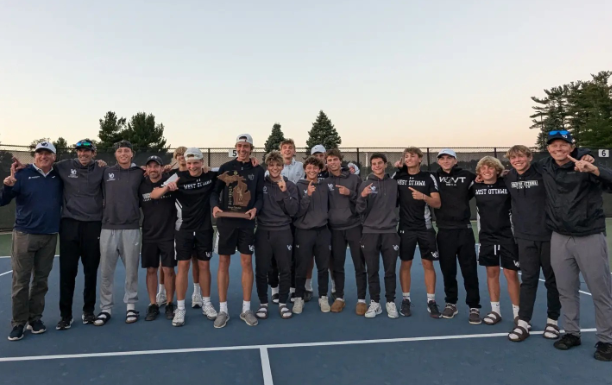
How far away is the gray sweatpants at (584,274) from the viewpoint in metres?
3.25

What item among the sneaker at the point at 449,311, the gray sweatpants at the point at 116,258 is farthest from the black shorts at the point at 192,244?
the sneaker at the point at 449,311

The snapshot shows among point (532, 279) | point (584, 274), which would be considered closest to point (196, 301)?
point (532, 279)

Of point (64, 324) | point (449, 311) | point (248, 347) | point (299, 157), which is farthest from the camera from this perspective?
point (299, 157)

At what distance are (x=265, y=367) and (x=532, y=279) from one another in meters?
2.69

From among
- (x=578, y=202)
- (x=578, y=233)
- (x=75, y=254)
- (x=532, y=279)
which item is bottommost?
(x=532, y=279)

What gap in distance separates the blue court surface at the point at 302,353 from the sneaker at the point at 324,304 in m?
0.08

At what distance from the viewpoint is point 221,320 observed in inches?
160

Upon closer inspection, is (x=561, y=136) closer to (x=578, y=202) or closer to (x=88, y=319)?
(x=578, y=202)

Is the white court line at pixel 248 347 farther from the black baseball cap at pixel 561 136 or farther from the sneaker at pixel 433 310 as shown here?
the black baseball cap at pixel 561 136

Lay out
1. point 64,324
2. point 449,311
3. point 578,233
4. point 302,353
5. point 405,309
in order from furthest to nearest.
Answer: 1. point 405,309
2. point 449,311
3. point 64,324
4. point 302,353
5. point 578,233

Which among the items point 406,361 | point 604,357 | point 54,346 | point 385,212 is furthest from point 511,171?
point 54,346

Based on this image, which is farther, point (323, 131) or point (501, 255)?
point (323, 131)

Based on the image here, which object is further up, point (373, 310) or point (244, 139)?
point (244, 139)

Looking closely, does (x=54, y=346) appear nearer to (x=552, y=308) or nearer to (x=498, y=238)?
(x=498, y=238)
